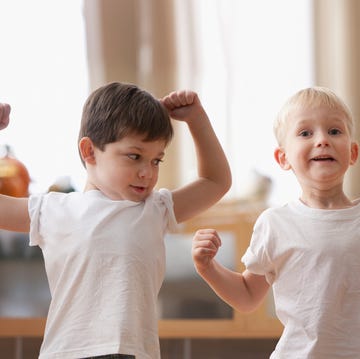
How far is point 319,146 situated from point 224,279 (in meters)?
0.31

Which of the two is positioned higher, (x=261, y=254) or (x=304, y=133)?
(x=304, y=133)

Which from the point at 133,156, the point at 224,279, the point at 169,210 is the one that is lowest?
the point at 224,279

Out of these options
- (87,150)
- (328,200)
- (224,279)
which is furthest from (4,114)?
(328,200)

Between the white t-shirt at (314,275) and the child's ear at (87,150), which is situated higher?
the child's ear at (87,150)

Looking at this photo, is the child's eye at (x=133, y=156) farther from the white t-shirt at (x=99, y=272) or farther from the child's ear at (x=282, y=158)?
the child's ear at (x=282, y=158)

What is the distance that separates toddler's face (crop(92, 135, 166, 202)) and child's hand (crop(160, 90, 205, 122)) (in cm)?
14

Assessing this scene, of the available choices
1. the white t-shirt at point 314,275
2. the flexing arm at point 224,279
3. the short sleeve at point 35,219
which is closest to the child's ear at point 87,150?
the short sleeve at point 35,219

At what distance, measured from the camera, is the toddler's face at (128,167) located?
4.31ft

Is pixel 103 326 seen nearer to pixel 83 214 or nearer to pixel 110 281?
pixel 110 281

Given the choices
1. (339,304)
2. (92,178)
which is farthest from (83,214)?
(339,304)

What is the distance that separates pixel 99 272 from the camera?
1.27 metres

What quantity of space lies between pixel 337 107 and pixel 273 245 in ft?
0.93

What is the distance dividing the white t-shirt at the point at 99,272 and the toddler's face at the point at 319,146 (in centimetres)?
29

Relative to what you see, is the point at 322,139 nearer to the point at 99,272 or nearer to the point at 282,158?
the point at 282,158
